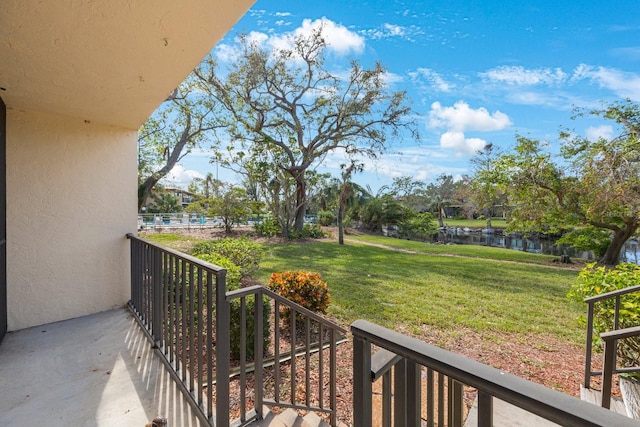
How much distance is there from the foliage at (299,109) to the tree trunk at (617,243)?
26.1 ft

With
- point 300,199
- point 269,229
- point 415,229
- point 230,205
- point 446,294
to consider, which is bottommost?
point 415,229

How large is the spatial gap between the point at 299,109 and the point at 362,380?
13452mm

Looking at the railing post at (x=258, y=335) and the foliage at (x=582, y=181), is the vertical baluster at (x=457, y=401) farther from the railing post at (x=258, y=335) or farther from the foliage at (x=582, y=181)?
the foliage at (x=582, y=181)

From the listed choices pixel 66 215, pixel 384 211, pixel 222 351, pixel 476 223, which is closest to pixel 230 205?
pixel 66 215

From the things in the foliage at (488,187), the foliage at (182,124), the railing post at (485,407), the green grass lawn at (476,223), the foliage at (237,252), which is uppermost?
the foliage at (182,124)

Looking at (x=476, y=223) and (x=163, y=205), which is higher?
(x=163, y=205)

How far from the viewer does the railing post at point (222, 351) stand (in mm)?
1545

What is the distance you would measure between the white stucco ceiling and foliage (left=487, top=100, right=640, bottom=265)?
861 centimetres

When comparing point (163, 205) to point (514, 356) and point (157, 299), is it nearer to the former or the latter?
point (157, 299)

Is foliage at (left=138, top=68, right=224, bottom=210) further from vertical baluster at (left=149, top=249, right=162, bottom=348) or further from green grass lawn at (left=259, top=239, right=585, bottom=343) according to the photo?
vertical baluster at (left=149, top=249, right=162, bottom=348)

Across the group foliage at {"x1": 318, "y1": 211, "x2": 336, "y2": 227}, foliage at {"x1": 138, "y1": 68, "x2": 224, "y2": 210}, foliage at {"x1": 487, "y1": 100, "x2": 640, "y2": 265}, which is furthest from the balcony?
foliage at {"x1": 318, "y1": 211, "x2": 336, "y2": 227}

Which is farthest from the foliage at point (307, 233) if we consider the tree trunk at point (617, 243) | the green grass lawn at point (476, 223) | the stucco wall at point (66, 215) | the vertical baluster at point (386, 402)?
the green grass lawn at point (476, 223)

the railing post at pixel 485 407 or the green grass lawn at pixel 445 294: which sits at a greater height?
the railing post at pixel 485 407

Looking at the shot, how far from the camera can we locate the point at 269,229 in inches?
551
